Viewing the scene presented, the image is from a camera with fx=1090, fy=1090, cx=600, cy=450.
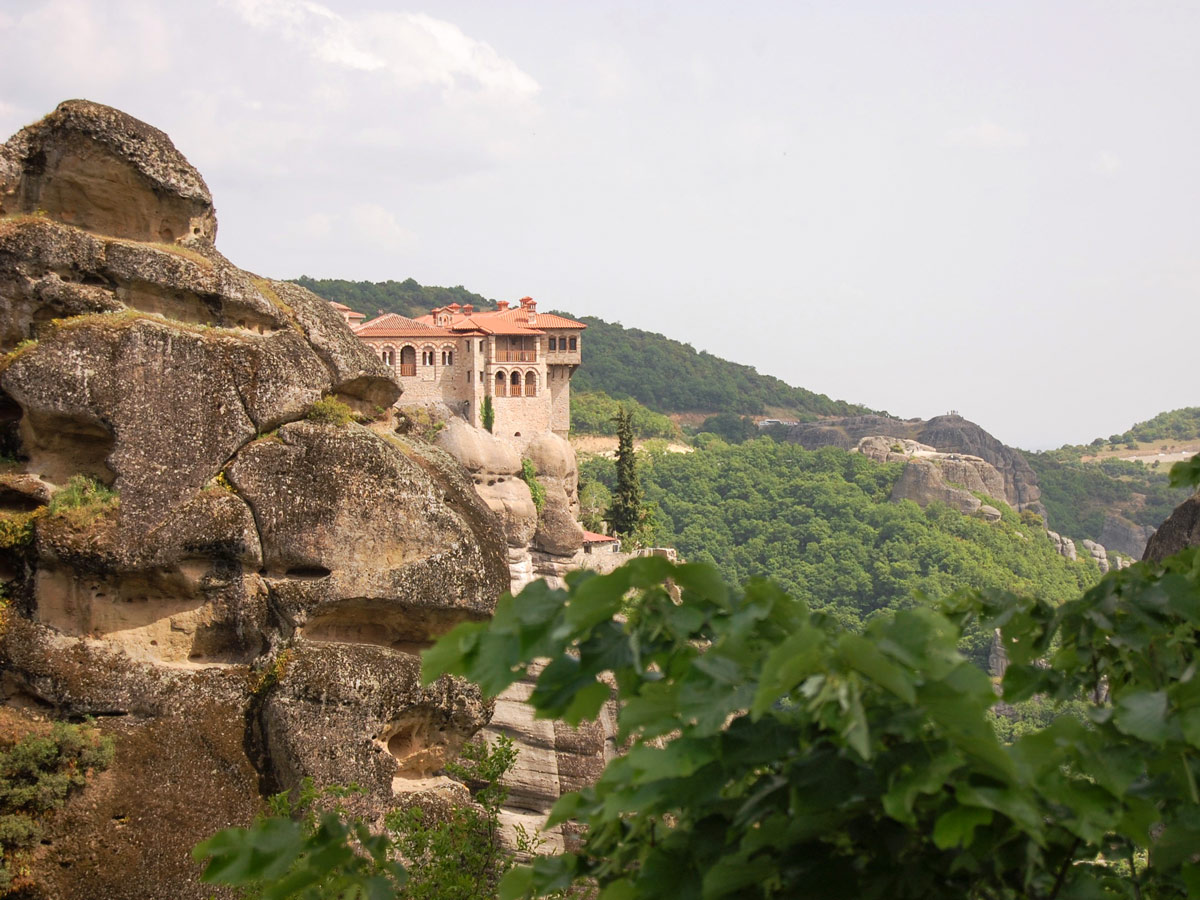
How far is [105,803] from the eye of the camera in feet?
44.4

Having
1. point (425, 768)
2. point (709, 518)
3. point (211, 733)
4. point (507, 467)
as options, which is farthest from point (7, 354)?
point (709, 518)

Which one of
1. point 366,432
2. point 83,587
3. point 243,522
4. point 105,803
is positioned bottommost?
point 105,803

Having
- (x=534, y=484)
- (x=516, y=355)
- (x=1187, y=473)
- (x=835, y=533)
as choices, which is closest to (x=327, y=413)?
(x=1187, y=473)

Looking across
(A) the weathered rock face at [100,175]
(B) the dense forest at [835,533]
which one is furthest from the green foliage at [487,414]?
(A) the weathered rock face at [100,175]

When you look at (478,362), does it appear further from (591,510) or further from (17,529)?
(17,529)

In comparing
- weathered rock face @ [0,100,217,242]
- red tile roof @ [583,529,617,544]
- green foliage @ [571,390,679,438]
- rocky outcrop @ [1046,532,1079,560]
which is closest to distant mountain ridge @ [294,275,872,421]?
green foliage @ [571,390,679,438]

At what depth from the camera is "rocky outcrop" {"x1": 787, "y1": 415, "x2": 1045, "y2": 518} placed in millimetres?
88438

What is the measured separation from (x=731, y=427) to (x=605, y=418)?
28290 mm

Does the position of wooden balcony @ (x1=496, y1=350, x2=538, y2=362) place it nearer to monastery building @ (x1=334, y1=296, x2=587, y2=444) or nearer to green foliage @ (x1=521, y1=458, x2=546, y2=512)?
monastery building @ (x1=334, y1=296, x2=587, y2=444)

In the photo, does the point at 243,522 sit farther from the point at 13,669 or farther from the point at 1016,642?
the point at 1016,642

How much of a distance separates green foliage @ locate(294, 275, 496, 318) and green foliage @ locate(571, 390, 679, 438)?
17.1m

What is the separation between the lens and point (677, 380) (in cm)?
11988

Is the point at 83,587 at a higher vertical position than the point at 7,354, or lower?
lower

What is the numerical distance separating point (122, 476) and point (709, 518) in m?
56.6
